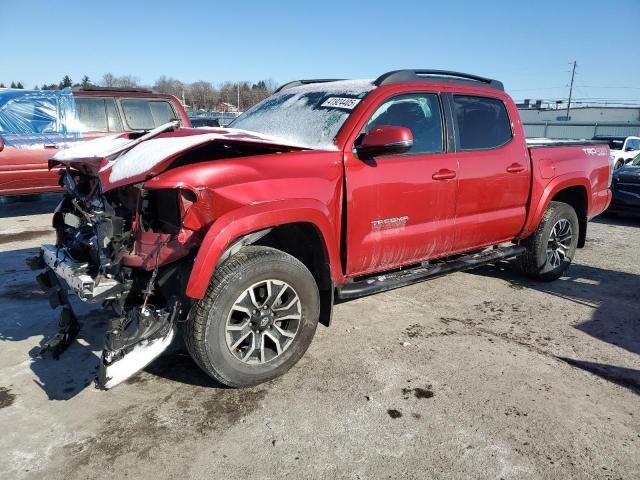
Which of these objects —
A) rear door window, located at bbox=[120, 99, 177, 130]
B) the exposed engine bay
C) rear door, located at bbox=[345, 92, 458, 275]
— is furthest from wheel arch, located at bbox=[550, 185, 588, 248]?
rear door window, located at bbox=[120, 99, 177, 130]

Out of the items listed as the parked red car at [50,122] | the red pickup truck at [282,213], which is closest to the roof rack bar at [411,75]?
the red pickup truck at [282,213]

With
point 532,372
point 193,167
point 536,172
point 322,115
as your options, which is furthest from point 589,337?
point 193,167

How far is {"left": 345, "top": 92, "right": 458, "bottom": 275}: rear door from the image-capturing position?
3412 millimetres

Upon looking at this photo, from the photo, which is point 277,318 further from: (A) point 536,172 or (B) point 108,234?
(A) point 536,172

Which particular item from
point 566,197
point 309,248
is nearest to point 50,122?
point 309,248

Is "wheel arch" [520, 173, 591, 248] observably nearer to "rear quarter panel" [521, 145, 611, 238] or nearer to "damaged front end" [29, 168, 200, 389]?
"rear quarter panel" [521, 145, 611, 238]

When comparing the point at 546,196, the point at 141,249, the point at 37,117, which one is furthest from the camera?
the point at 37,117

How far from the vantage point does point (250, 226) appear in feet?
9.18

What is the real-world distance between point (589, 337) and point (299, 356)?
7.90 ft

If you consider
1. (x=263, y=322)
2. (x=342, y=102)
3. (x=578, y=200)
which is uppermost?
(x=342, y=102)

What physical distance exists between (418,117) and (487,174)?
0.85 metres

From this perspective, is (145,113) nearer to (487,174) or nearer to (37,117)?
(37,117)

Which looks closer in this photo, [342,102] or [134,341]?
[134,341]

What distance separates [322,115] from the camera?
12.2 feet
